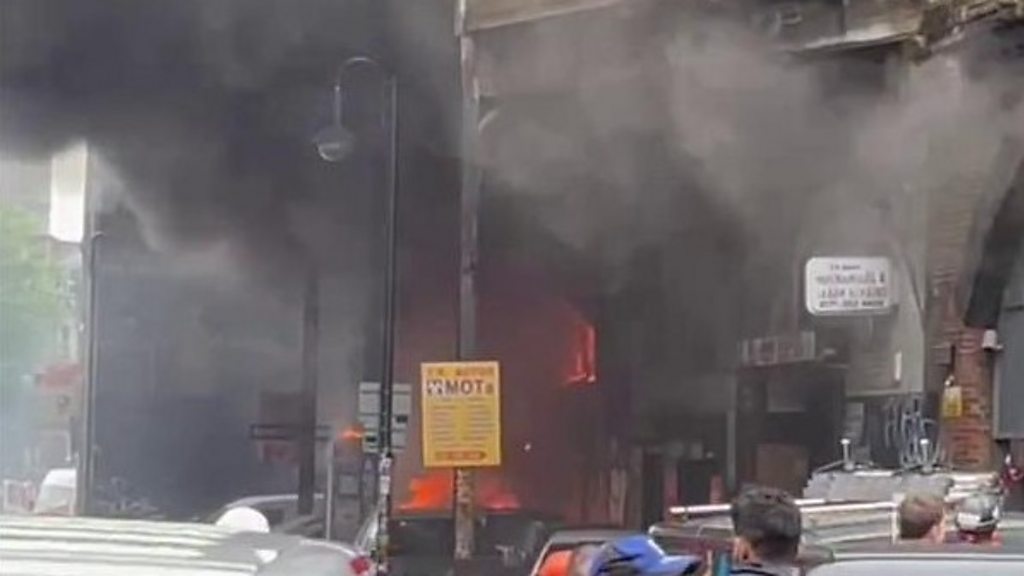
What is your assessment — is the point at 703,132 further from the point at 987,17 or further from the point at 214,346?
the point at 214,346

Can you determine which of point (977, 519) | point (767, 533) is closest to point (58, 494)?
point (977, 519)

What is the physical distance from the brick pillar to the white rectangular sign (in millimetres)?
700

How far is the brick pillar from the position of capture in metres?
12.3

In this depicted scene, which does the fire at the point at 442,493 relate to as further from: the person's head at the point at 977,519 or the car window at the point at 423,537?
the person's head at the point at 977,519

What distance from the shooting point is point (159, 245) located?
74.7 feet

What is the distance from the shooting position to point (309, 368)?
71.9ft

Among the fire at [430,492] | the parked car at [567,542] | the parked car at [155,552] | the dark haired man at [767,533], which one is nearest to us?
the parked car at [155,552]

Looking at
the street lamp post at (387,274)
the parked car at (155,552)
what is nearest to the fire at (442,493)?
the street lamp post at (387,274)

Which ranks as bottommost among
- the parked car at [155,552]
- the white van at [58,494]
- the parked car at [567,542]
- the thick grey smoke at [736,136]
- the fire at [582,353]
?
the white van at [58,494]

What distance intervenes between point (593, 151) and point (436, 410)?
478 cm

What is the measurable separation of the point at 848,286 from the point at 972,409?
3.83ft

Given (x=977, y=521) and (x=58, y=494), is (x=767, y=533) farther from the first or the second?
(x=58, y=494)

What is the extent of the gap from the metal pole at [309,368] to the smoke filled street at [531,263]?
4.8 inches

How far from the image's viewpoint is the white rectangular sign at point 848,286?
12944 millimetres
